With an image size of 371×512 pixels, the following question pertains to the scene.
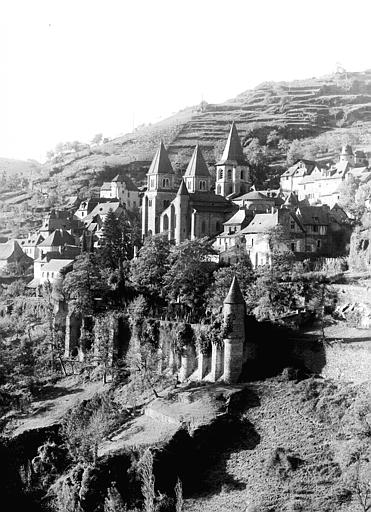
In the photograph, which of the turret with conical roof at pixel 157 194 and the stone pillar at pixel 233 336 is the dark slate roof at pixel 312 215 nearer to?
the turret with conical roof at pixel 157 194

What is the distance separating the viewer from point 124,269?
64.6 m

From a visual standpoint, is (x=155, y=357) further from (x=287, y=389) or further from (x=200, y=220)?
(x=200, y=220)

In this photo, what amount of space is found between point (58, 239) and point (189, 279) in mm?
32366

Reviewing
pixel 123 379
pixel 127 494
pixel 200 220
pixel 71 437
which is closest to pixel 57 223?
pixel 200 220

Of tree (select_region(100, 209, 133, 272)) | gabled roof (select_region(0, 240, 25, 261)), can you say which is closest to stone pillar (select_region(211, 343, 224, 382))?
tree (select_region(100, 209, 133, 272))

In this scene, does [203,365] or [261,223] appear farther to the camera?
[261,223]

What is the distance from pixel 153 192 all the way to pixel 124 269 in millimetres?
20120

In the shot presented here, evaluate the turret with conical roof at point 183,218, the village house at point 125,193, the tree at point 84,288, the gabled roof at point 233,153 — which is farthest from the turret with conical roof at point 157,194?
the village house at point 125,193

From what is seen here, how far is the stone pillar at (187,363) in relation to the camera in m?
49.9

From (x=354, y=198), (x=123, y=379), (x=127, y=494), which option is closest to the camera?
(x=127, y=494)

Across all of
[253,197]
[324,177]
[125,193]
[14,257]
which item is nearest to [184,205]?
[253,197]

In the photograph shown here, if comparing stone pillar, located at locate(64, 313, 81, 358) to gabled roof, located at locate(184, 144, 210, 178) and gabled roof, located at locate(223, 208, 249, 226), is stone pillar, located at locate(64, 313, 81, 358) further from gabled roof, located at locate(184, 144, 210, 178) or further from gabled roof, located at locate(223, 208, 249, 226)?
gabled roof, located at locate(184, 144, 210, 178)

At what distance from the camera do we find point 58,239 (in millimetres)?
86500

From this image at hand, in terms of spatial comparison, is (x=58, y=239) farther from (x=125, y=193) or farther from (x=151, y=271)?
(x=151, y=271)
